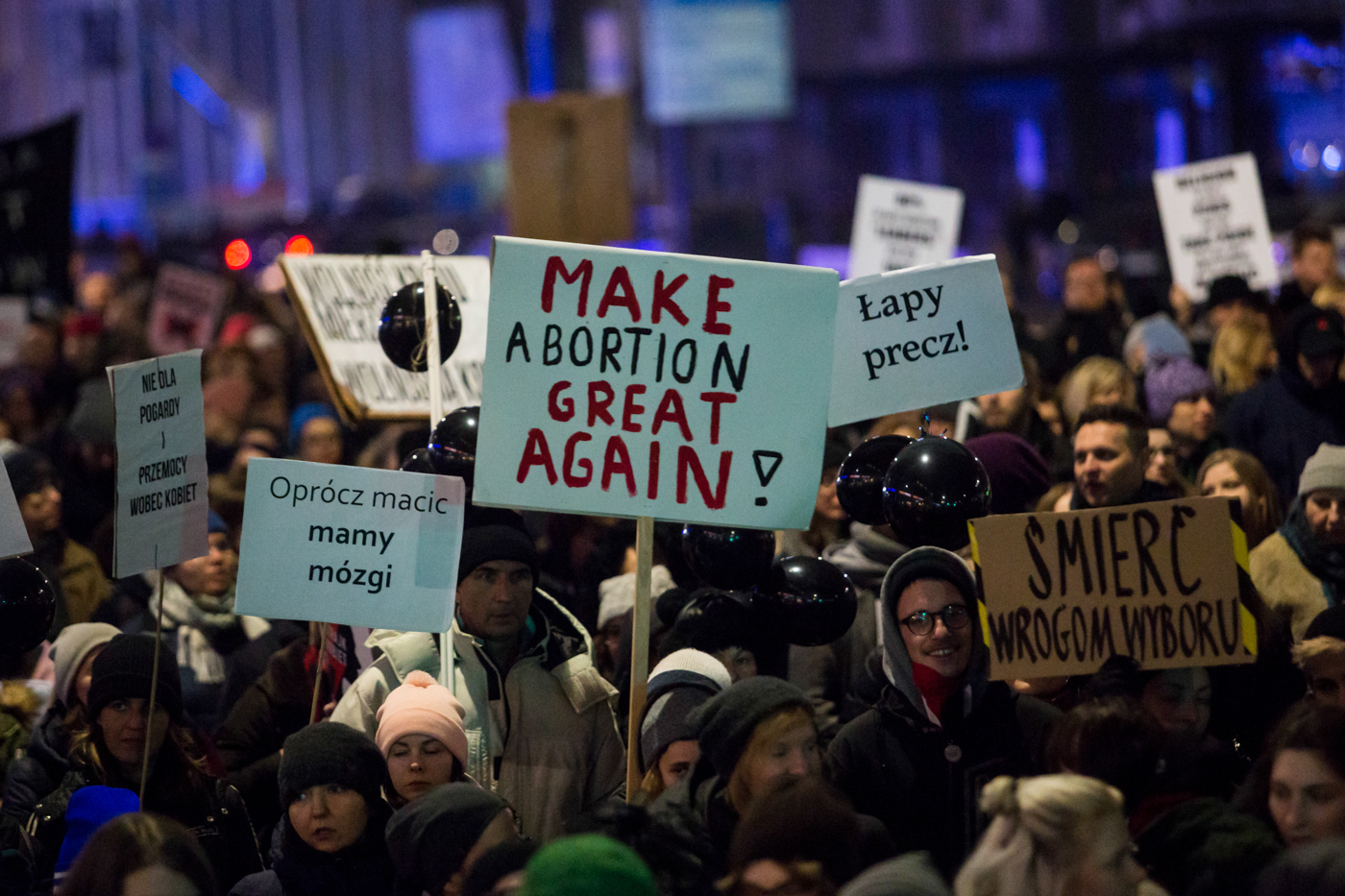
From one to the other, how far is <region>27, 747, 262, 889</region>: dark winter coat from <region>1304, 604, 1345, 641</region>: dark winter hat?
2.54 m

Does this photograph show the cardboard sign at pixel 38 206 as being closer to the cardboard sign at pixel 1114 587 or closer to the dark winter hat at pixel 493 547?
the dark winter hat at pixel 493 547

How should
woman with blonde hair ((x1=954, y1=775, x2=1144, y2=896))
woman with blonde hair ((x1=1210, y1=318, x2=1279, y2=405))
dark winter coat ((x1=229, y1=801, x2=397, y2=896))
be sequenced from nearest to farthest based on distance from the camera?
woman with blonde hair ((x1=954, y1=775, x2=1144, y2=896)), dark winter coat ((x1=229, y1=801, x2=397, y2=896)), woman with blonde hair ((x1=1210, y1=318, x2=1279, y2=405))

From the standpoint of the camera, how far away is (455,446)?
4723 mm

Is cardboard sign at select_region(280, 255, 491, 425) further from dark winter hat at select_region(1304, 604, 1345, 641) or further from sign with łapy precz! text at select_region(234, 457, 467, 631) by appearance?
dark winter hat at select_region(1304, 604, 1345, 641)

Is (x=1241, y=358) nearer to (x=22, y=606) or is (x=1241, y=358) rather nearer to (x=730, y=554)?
(x=730, y=554)

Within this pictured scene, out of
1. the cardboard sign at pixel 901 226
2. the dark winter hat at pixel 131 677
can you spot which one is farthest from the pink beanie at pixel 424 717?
the cardboard sign at pixel 901 226

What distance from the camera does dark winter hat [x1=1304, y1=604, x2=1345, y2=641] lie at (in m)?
3.98

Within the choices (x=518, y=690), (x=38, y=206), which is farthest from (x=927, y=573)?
(x=38, y=206)

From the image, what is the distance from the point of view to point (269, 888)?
146 inches

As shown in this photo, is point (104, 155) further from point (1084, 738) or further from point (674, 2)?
point (1084, 738)

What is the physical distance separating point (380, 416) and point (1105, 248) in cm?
1316

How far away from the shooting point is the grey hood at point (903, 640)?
3895mm

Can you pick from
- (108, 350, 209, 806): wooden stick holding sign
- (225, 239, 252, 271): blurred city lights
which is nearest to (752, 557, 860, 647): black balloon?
(108, 350, 209, 806): wooden stick holding sign

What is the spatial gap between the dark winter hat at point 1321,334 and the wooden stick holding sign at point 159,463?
4098mm
